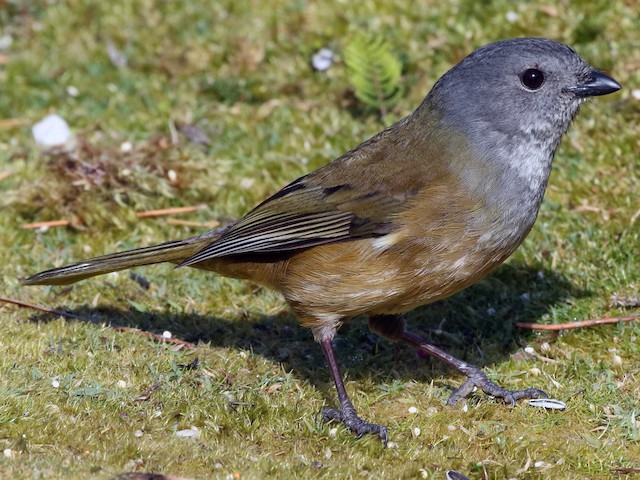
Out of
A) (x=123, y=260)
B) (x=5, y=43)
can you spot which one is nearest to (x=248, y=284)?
(x=123, y=260)

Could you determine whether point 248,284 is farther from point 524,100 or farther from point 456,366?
point 524,100

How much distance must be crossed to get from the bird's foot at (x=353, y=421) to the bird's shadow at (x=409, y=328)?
1.58ft

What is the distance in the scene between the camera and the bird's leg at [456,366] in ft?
16.9

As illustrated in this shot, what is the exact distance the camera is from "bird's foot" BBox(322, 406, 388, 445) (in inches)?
188

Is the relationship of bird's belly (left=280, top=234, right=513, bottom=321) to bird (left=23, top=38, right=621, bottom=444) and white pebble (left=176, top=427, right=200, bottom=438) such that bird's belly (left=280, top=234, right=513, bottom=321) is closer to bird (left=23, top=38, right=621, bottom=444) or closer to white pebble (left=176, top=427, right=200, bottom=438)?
bird (left=23, top=38, right=621, bottom=444)

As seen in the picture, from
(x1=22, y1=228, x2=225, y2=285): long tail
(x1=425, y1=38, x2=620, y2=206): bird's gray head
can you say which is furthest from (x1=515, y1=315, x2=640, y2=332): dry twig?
(x1=22, y1=228, x2=225, y2=285): long tail

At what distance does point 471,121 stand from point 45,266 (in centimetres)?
325

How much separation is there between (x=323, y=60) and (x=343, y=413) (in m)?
4.33

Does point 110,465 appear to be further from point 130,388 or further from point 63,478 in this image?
point 130,388

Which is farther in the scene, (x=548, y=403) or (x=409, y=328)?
(x=409, y=328)

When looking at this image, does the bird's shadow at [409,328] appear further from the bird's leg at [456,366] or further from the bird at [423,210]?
the bird at [423,210]

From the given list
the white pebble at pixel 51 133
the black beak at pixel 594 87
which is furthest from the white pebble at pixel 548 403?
the white pebble at pixel 51 133

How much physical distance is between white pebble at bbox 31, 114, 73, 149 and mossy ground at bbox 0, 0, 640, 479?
0.15 meters

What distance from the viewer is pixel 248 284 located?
6.46 m
